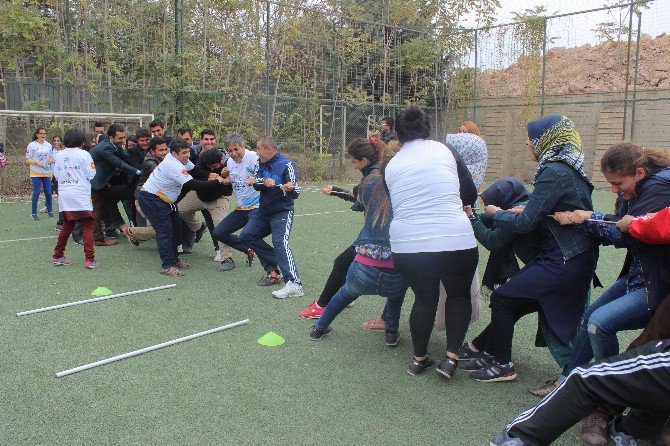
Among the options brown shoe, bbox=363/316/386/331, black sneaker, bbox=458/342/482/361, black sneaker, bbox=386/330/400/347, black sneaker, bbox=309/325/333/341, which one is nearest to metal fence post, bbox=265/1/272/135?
brown shoe, bbox=363/316/386/331

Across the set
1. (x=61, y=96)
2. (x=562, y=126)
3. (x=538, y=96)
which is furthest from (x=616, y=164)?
(x=538, y=96)

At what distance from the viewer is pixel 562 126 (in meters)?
3.65

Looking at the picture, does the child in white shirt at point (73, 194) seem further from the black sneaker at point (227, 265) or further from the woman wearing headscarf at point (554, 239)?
the woman wearing headscarf at point (554, 239)

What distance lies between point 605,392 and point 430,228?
4.70ft

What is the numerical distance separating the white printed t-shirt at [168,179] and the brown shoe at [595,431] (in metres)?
5.08

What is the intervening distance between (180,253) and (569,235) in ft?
18.8

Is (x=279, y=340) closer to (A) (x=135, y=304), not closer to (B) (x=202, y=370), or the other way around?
(B) (x=202, y=370)

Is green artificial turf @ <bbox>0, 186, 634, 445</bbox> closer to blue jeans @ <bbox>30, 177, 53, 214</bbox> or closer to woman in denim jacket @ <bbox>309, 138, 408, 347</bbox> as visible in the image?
woman in denim jacket @ <bbox>309, 138, 408, 347</bbox>

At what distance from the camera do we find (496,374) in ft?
13.3

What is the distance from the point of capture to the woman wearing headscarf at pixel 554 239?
356 centimetres

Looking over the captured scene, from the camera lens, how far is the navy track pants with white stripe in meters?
2.51

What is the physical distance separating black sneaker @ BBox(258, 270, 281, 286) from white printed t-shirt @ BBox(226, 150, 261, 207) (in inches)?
31.9

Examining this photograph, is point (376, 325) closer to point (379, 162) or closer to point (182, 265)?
point (379, 162)

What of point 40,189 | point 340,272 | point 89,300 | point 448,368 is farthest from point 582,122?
point 89,300
